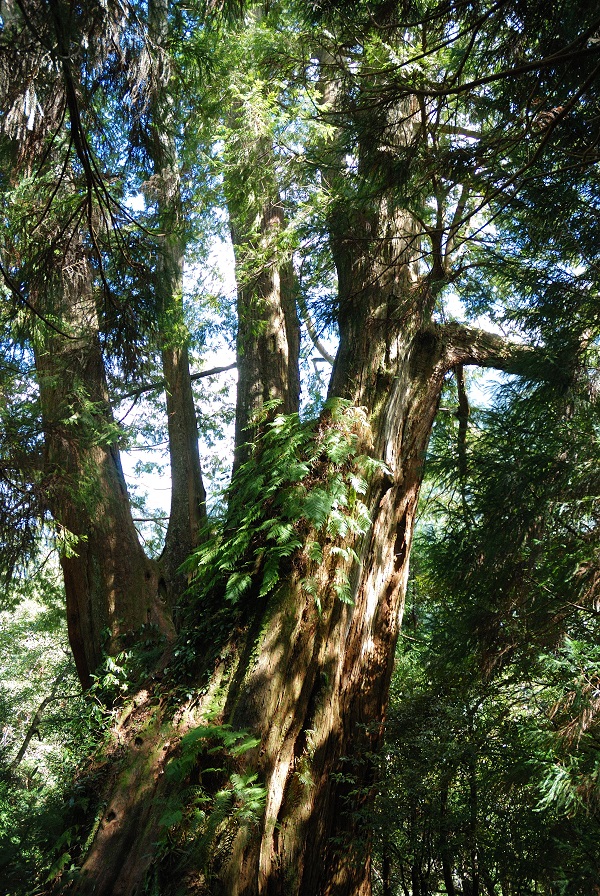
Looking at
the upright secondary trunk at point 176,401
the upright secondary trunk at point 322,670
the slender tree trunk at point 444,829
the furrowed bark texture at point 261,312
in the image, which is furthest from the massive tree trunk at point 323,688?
the upright secondary trunk at point 176,401

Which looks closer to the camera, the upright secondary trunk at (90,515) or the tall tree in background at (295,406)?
the tall tree in background at (295,406)

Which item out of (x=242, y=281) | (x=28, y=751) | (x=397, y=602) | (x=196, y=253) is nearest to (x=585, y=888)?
(x=397, y=602)

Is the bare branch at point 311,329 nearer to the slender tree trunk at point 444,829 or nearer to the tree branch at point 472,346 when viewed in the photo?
the tree branch at point 472,346

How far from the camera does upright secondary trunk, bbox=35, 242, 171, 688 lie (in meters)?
5.68

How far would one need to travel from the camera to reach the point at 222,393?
36.8ft

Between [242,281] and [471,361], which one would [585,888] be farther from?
[242,281]

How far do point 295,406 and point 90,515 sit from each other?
249 cm

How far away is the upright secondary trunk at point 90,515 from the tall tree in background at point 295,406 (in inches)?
1.4

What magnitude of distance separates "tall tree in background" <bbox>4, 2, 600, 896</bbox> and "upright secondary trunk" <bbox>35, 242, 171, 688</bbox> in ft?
0.11

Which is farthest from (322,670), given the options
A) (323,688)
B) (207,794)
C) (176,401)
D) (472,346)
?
(176,401)

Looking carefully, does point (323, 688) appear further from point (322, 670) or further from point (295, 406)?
point (295, 406)

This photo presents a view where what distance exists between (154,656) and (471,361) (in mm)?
4322

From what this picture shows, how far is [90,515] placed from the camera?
19.1 feet

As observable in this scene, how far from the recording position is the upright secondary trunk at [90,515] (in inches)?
224
